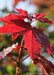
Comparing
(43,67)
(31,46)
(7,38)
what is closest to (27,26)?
(31,46)

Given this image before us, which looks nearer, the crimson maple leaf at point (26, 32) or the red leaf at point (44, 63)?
the crimson maple leaf at point (26, 32)

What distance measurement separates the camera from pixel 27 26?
635 millimetres

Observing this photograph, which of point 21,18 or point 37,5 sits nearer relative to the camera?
point 21,18

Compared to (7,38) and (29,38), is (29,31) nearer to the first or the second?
(29,38)

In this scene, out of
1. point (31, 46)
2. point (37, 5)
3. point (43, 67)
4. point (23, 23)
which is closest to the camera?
point (31, 46)

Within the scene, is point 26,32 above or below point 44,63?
above

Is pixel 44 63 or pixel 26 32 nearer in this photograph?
pixel 26 32

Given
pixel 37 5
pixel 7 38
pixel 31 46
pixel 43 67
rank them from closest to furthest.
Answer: pixel 31 46
pixel 43 67
pixel 7 38
pixel 37 5

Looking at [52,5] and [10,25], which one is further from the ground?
[10,25]

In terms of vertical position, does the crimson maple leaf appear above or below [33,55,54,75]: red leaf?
above

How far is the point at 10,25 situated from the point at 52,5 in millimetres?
4023

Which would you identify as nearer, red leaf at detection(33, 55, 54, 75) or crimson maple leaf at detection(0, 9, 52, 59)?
crimson maple leaf at detection(0, 9, 52, 59)

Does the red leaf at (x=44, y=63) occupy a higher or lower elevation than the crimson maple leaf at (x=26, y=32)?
lower

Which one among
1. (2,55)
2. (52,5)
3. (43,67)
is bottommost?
(52,5)
